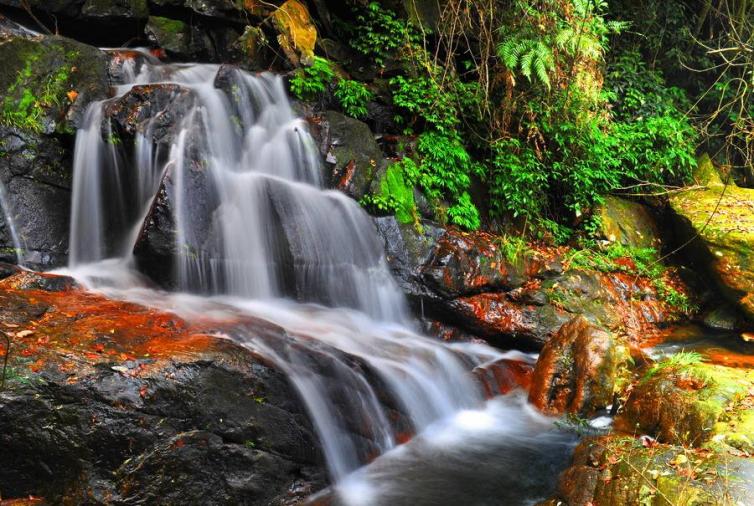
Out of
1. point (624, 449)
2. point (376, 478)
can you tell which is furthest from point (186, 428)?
point (624, 449)

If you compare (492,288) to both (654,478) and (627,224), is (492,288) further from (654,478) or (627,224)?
(654,478)

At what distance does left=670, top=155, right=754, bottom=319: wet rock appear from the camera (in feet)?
28.4

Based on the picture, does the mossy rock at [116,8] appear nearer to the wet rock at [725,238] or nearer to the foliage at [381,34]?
the foliage at [381,34]

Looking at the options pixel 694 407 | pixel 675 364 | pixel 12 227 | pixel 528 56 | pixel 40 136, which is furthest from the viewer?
pixel 528 56

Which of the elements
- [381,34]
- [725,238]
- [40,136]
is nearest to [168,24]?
[40,136]

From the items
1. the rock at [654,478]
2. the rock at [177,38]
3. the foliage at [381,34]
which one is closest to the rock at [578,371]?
the rock at [654,478]

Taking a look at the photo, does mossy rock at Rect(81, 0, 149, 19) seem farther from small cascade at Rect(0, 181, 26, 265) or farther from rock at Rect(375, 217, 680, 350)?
rock at Rect(375, 217, 680, 350)

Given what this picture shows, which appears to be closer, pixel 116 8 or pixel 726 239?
A: pixel 116 8

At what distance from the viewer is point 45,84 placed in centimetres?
660

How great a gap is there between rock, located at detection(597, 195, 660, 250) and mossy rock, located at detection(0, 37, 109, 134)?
28.6 ft

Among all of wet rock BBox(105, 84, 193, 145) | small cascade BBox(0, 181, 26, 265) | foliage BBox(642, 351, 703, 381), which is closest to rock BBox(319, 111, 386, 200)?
wet rock BBox(105, 84, 193, 145)

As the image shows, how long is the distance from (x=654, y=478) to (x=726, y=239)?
721 centimetres

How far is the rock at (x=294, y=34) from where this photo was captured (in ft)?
28.8

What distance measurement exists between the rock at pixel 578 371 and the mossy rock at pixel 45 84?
6.33 metres
